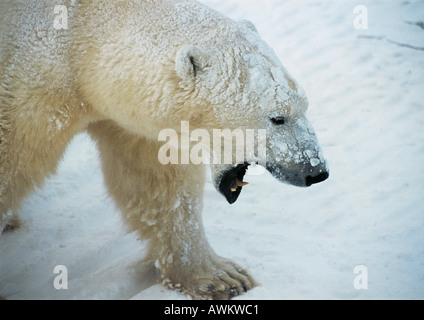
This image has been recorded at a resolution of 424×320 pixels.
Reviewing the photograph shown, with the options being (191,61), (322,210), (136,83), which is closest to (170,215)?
(136,83)

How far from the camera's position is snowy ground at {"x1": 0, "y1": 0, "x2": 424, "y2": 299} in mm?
3447

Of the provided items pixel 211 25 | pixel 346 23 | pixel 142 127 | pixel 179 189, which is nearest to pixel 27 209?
pixel 179 189

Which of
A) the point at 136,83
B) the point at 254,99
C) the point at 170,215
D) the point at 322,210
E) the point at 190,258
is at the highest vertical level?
the point at 136,83

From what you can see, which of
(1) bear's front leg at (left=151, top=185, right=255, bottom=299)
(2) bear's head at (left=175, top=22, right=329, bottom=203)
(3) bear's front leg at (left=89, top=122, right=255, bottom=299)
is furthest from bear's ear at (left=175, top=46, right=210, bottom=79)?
(1) bear's front leg at (left=151, top=185, right=255, bottom=299)

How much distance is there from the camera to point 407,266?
348cm

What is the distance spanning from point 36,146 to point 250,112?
46.8 inches

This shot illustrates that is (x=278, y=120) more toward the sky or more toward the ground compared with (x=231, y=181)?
more toward the sky

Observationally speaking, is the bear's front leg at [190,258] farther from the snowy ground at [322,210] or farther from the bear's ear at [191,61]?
the bear's ear at [191,61]

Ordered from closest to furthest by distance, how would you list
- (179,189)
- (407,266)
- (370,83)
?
1. (179,189)
2. (407,266)
3. (370,83)

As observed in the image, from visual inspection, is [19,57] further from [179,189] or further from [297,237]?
[297,237]

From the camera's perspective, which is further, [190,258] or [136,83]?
[190,258]

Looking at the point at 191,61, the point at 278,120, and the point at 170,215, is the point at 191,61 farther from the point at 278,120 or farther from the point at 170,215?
the point at 170,215

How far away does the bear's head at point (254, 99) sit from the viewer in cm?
A: 239

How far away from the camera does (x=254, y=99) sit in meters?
2.41
